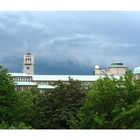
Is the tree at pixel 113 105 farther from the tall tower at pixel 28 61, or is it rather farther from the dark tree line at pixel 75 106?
the tall tower at pixel 28 61

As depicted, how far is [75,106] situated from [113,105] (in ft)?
5.44

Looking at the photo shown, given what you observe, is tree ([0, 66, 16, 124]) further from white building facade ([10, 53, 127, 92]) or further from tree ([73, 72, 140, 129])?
tree ([73, 72, 140, 129])

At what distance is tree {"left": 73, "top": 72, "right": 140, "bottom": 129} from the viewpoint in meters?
7.54

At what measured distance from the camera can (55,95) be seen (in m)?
10.0

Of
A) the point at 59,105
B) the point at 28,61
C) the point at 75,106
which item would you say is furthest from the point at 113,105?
the point at 28,61

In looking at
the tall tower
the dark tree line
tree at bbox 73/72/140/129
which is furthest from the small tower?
tree at bbox 73/72/140/129

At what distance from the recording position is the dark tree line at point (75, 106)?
762 cm

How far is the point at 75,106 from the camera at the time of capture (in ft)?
31.4

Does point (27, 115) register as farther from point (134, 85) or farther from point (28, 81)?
point (28, 81)

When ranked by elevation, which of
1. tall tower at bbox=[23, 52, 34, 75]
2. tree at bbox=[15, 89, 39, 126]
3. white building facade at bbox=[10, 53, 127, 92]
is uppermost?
tall tower at bbox=[23, 52, 34, 75]

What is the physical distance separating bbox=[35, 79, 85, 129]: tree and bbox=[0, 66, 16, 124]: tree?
0.69m

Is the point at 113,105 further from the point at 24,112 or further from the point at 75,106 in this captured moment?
the point at 24,112
